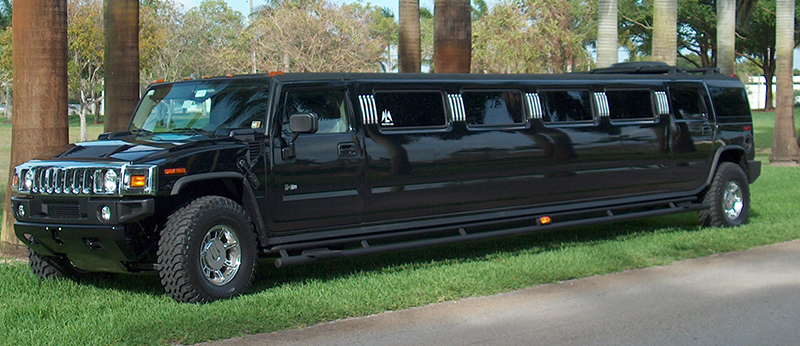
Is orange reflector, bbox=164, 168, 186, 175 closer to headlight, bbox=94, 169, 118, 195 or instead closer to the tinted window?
headlight, bbox=94, 169, 118, 195

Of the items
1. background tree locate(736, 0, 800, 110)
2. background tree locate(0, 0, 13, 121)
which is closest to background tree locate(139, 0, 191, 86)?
background tree locate(0, 0, 13, 121)

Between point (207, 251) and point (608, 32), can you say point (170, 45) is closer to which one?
point (608, 32)

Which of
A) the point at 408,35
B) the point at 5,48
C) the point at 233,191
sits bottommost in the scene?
the point at 233,191

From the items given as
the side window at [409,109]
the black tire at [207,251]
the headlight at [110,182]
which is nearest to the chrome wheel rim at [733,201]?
the side window at [409,109]

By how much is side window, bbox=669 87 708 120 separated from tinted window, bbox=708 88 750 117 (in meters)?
0.27

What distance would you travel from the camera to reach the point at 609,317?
23.0ft

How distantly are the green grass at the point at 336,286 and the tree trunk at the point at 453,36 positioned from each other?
3437 mm

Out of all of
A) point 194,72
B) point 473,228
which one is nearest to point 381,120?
point 473,228

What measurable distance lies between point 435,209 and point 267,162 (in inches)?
77.2

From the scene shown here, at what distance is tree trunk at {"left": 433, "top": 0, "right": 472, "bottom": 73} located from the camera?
13.7 metres

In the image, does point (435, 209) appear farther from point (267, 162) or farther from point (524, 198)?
point (267, 162)

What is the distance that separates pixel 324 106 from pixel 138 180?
2.00 meters

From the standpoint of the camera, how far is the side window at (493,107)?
923 cm

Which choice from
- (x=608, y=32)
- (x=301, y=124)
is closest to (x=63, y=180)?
(x=301, y=124)
